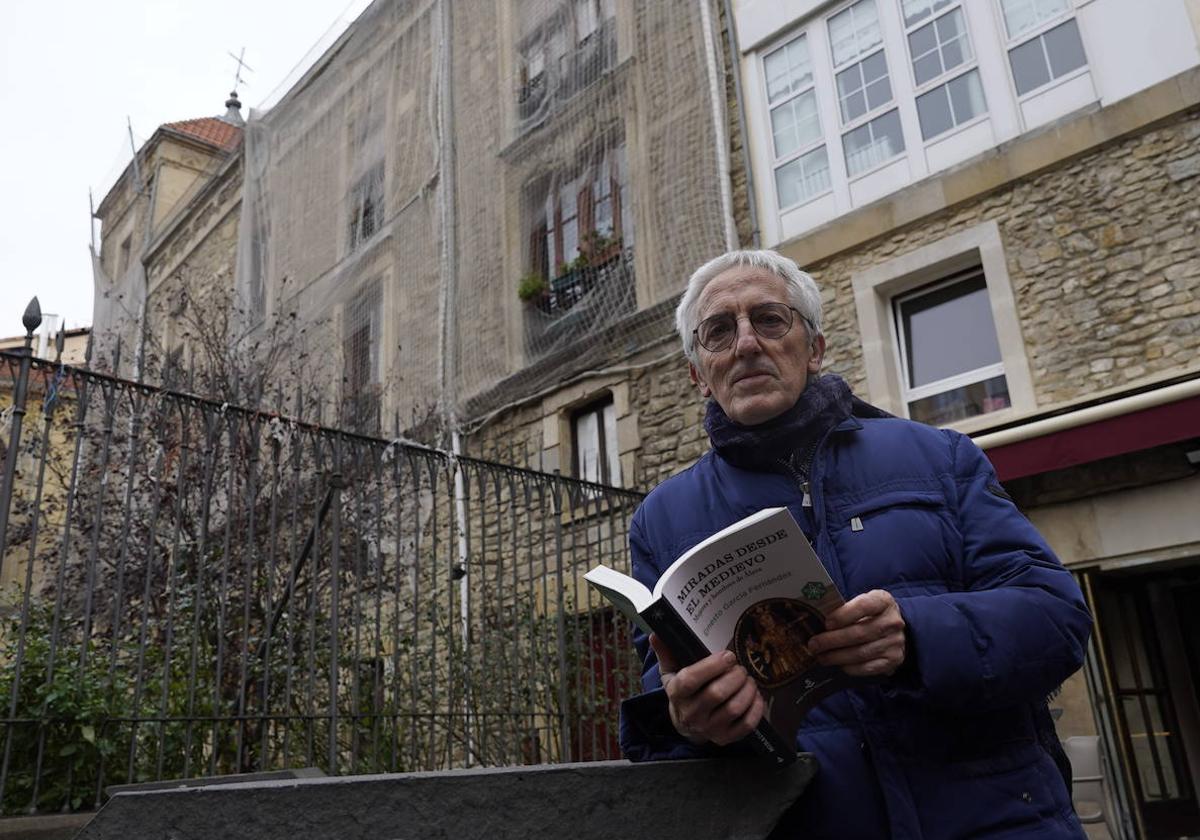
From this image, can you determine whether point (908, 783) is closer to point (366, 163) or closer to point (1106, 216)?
point (1106, 216)

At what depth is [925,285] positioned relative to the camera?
26.9 feet

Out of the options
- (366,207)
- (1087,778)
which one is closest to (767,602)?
(1087,778)

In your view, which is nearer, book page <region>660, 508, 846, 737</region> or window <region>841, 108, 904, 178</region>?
book page <region>660, 508, 846, 737</region>

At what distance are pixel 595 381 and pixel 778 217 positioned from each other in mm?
2549

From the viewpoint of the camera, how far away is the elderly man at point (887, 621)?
133 centimetres

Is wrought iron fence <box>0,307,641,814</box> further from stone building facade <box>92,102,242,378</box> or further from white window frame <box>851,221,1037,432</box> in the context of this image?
stone building facade <box>92,102,242,378</box>

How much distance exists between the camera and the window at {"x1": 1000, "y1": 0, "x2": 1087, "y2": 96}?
7.39 m

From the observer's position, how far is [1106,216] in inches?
276

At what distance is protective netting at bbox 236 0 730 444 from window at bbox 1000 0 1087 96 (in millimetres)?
2763

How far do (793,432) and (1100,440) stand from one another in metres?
5.53

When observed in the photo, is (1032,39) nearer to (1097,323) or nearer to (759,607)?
(1097,323)

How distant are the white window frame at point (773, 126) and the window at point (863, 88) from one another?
214 millimetres

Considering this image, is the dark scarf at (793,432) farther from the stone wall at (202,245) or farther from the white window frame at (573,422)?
the stone wall at (202,245)

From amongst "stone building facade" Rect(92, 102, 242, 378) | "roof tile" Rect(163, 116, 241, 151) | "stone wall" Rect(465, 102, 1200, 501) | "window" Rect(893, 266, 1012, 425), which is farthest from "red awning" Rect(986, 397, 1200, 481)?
"roof tile" Rect(163, 116, 241, 151)
